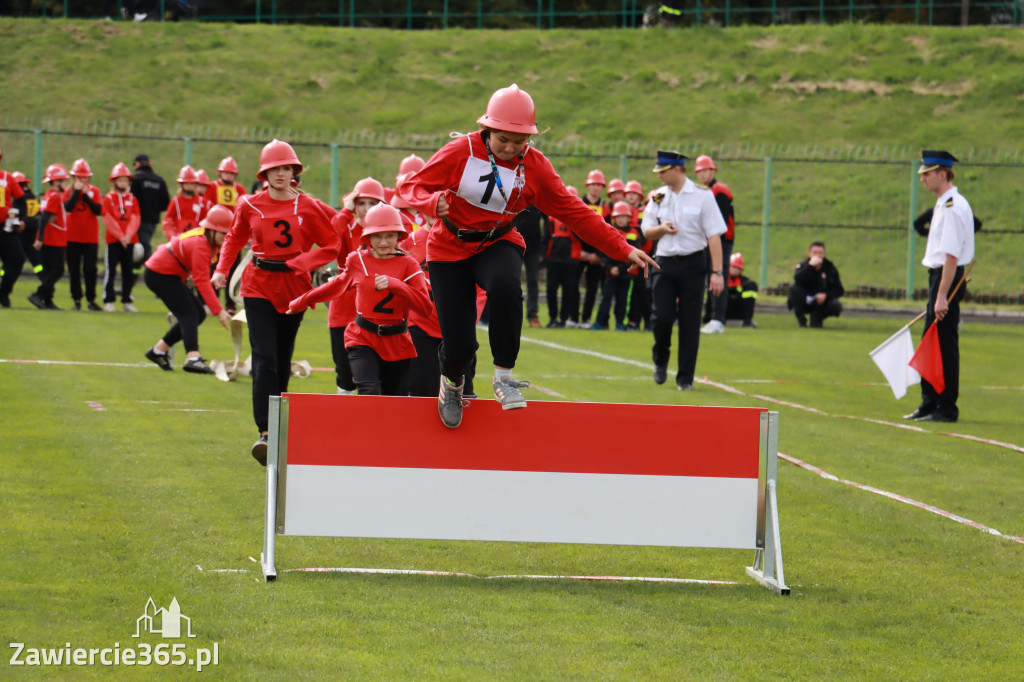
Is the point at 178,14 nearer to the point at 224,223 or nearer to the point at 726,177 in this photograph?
the point at 726,177

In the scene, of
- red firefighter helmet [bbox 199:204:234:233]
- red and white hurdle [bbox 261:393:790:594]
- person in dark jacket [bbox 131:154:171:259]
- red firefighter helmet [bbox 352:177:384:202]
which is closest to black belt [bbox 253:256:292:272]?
red firefighter helmet [bbox 352:177:384:202]

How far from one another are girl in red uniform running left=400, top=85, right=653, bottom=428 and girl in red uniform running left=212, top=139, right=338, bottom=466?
7.04 ft

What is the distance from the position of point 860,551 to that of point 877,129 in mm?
34416

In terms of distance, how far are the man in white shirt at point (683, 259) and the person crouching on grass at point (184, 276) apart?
422cm

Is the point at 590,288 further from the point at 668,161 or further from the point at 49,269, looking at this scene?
the point at 49,269

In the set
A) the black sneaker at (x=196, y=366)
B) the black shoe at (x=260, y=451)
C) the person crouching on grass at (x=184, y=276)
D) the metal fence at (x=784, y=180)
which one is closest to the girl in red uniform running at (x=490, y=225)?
the black shoe at (x=260, y=451)

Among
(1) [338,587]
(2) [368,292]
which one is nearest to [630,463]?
(1) [338,587]

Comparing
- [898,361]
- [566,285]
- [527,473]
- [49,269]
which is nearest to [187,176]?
[49,269]

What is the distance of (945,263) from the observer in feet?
38.0

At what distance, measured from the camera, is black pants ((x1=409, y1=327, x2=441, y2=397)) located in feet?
30.1

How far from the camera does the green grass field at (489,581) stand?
4.94 meters

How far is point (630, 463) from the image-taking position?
6.23 metres

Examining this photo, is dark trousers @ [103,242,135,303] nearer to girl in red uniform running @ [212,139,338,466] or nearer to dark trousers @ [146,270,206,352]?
dark trousers @ [146,270,206,352]

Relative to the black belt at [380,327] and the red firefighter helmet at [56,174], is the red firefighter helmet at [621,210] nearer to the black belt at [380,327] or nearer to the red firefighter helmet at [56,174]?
the red firefighter helmet at [56,174]
